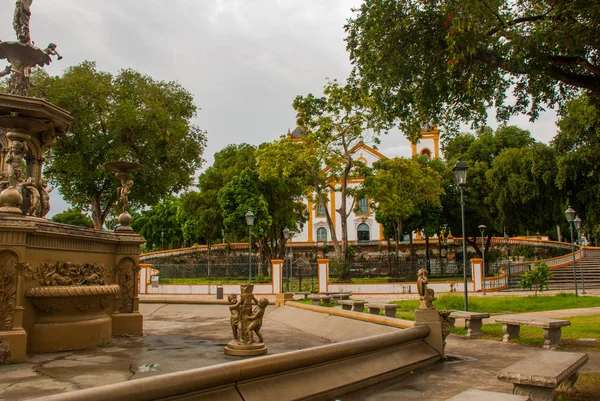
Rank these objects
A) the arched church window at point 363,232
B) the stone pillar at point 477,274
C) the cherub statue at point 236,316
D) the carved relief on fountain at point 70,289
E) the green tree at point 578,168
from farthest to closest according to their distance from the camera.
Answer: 1. the arched church window at point 363,232
2. the green tree at point 578,168
3. the stone pillar at point 477,274
4. the cherub statue at point 236,316
5. the carved relief on fountain at point 70,289

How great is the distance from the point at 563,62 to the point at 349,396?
7.18m

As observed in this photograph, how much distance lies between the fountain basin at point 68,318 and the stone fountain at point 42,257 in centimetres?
1

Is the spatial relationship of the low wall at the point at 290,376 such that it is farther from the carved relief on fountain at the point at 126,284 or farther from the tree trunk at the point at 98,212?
the tree trunk at the point at 98,212

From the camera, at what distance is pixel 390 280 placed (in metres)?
29.9

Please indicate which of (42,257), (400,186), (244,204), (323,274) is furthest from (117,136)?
→ (42,257)

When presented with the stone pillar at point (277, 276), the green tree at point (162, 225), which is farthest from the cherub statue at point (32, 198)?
the green tree at point (162, 225)

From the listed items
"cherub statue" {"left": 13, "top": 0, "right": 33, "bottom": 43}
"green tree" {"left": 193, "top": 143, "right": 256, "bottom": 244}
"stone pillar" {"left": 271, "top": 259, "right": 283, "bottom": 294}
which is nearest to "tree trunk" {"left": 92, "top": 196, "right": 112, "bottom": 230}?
"green tree" {"left": 193, "top": 143, "right": 256, "bottom": 244}

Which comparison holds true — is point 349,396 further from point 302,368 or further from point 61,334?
point 61,334

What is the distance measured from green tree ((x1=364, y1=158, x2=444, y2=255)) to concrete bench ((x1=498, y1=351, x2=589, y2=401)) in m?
27.0

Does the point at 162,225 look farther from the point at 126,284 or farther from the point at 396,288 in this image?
the point at 126,284

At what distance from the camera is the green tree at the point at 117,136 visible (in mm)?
29422

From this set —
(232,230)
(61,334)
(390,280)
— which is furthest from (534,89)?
(232,230)

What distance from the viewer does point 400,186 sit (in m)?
36.7

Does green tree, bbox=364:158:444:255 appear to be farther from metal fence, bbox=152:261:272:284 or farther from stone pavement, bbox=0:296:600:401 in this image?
stone pavement, bbox=0:296:600:401
